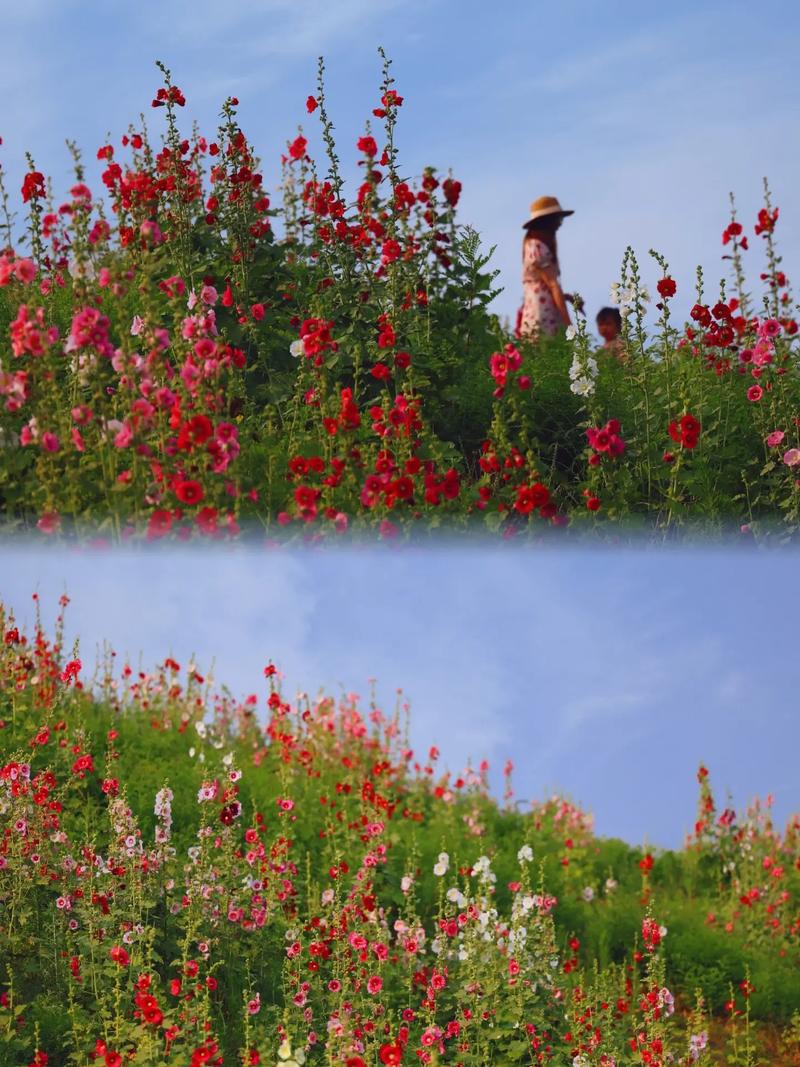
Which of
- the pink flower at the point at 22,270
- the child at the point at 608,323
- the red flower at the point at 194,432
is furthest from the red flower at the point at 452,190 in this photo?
the child at the point at 608,323

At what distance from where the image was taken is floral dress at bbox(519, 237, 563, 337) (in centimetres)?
1070

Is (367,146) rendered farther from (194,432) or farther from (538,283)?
(538,283)

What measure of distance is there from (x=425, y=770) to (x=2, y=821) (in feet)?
13.8

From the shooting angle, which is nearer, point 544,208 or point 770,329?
point 770,329

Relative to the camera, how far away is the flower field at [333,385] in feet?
16.6

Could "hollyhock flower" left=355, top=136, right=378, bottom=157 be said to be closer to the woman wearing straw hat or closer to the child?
the woman wearing straw hat

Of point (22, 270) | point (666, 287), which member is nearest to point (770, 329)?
point (666, 287)

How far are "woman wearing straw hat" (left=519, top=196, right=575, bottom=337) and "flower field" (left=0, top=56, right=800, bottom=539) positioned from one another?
2.09 metres

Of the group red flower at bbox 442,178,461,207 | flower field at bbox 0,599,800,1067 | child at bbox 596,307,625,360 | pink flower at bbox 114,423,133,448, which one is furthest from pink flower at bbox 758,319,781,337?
child at bbox 596,307,625,360

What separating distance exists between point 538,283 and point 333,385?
15.4ft

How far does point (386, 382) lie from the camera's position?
675 centimetres

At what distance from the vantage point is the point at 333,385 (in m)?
6.52

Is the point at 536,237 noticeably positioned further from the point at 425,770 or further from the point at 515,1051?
the point at 515,1051

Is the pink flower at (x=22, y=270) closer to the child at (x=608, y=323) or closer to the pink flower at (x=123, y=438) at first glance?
the pink flower at (x=123, y=438)
